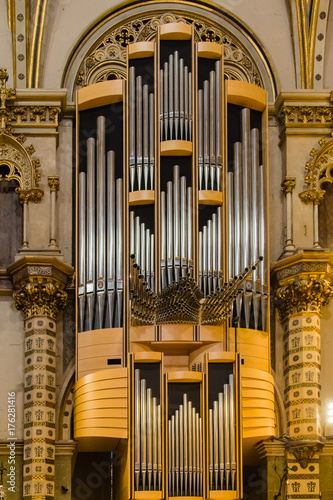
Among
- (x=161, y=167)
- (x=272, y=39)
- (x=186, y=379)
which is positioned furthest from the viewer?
(x=272, y=39)

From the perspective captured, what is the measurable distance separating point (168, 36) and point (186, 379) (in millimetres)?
7472

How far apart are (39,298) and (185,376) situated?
12.1ft

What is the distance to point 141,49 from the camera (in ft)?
100.0

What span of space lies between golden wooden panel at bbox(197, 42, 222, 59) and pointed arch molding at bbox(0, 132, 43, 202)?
13.6ft

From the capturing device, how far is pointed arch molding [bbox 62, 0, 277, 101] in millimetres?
31922

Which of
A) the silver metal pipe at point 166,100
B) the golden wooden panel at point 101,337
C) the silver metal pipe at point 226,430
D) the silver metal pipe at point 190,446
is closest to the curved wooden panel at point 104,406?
the golden wooden panel at point 101,337

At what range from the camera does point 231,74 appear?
1266 inches

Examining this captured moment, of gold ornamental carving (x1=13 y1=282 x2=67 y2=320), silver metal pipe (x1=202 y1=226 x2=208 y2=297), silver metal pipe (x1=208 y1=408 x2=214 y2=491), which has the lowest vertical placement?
silver metal pipe (x1=208 y1=408 x2=214 y2=491)

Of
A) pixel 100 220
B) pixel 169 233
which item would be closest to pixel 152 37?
pixel 100 220

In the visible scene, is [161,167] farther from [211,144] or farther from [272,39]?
[272,39]

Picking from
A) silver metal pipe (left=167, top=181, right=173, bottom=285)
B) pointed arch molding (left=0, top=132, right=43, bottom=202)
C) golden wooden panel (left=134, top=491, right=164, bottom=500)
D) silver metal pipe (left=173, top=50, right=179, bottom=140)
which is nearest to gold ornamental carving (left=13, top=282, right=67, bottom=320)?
pointed arch molding (left=0, top=132, right=43, bottom=202)

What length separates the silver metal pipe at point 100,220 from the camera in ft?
96.6

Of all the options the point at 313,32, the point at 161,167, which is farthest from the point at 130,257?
the point at 313,32

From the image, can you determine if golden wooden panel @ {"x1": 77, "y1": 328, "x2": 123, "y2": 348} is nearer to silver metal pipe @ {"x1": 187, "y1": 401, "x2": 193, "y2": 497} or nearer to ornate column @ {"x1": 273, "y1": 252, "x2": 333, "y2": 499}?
silver metal pipe @ {"x1": 187, "y1": 401, "x2": 193, "y2": 497}
